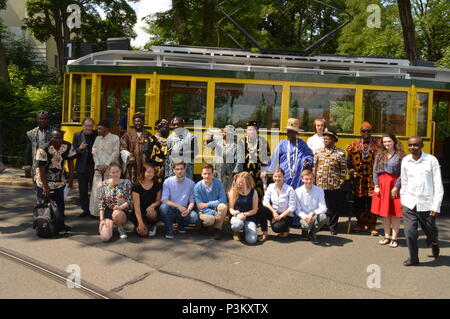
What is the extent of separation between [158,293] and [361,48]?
942 inches

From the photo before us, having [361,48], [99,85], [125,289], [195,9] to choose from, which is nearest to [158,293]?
[125,289]

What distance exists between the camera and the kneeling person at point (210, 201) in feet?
20.3

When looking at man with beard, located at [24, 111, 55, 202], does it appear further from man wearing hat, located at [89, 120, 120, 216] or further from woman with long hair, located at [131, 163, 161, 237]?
woman with long hair, located at [131, 163, 161, 237]

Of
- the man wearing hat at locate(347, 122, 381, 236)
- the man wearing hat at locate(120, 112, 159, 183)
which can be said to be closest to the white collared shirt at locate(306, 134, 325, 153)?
the man wearing hat at locate(347, 122, 381, 236)

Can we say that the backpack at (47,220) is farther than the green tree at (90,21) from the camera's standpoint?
No

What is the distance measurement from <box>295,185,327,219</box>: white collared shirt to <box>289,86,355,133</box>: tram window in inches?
92.5

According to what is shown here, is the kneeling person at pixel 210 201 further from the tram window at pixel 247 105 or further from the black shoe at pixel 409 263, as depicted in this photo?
the black shoe at pixel 409 263

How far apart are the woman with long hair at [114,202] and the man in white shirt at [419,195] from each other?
146 inches

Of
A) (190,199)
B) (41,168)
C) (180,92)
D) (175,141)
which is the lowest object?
(190,199)

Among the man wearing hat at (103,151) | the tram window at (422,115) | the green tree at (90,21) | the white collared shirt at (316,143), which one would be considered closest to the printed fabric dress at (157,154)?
the man wearing hat at (103,151)

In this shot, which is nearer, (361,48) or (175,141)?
(175,141)

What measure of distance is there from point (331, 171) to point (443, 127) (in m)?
5.29
